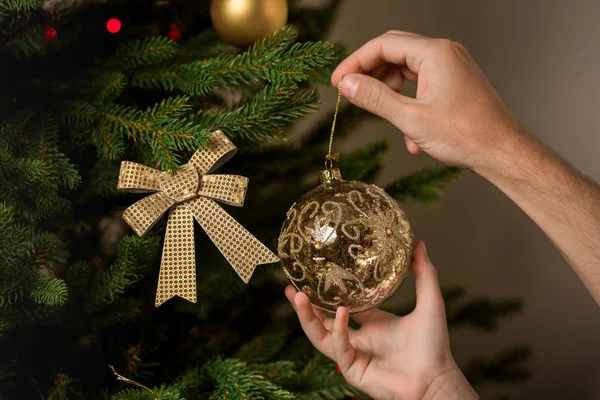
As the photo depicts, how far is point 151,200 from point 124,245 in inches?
2.9

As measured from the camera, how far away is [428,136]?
777 millimetres

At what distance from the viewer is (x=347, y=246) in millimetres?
666

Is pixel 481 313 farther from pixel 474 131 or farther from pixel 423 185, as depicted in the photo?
pixel 474 131

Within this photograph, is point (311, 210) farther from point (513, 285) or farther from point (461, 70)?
point (513, 285)

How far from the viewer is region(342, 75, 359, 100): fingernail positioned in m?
0.77

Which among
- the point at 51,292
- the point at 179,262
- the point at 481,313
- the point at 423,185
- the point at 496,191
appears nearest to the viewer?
the point at 51,292

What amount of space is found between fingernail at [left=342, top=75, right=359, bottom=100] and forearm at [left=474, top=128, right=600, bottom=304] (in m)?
0.23

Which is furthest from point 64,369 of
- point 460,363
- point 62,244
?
point 460,363

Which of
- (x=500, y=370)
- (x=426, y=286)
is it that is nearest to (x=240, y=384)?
(x=426, y=286)

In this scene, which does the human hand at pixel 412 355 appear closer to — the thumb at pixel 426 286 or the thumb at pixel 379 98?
the thumb at pixel 426 286

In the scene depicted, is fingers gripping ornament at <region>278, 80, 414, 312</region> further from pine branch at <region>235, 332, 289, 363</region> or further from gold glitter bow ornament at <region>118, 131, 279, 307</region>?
pine branch at <region>235, 332, 289, 363</region>

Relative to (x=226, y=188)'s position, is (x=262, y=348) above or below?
below

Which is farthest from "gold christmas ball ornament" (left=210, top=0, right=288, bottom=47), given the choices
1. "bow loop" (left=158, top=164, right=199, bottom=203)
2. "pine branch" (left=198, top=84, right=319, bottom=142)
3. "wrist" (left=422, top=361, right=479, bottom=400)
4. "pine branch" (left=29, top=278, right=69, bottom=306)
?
"wrist" (left=422, top=361, right=479, bottom=400)

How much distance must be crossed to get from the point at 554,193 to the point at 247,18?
21.8 inches
